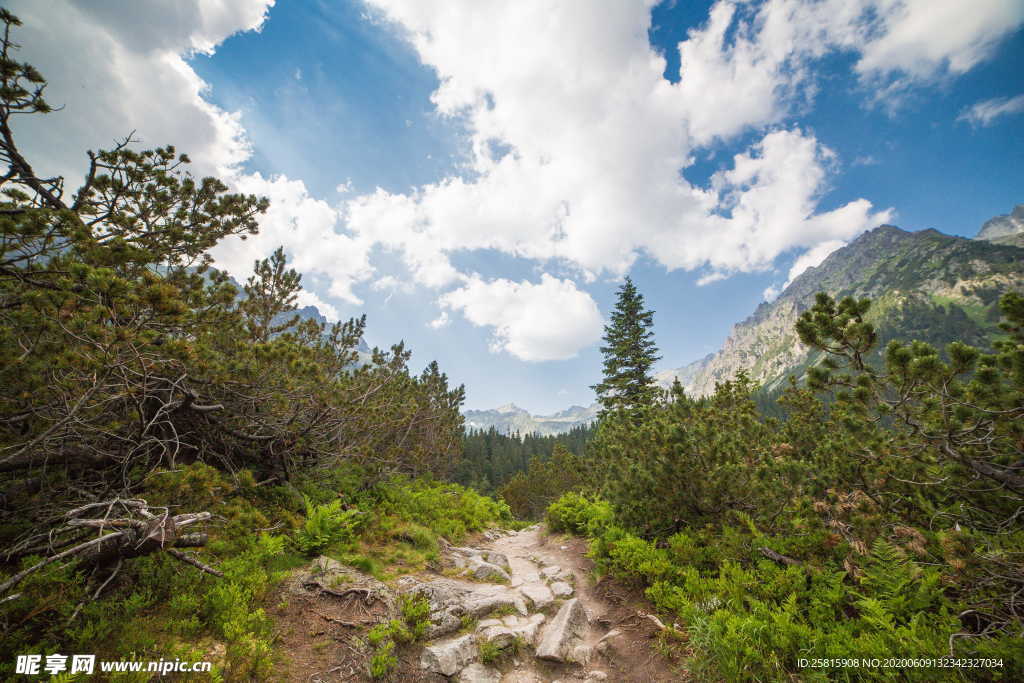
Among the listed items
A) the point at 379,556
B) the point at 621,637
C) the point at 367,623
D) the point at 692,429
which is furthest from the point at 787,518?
the point at 379,556

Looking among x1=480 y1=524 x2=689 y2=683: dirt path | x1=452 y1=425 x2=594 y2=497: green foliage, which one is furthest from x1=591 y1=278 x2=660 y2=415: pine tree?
x1=480 y1=524 x2=689 y2=683: dirt path

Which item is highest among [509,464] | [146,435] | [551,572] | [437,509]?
[146,435]

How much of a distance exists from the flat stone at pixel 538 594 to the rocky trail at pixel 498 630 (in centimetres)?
2

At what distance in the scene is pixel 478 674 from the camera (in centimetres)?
477

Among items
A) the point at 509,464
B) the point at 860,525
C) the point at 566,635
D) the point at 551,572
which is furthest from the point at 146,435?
the point at 509,464

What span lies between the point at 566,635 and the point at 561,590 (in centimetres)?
225

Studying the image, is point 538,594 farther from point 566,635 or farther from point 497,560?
point 497,560

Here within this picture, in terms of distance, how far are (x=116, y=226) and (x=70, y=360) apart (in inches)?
131

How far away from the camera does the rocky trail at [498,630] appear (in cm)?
470

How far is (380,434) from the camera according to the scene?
11234 mm

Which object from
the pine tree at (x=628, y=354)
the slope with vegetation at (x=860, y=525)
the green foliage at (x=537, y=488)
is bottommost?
the green foliage at (x=537, y=488)

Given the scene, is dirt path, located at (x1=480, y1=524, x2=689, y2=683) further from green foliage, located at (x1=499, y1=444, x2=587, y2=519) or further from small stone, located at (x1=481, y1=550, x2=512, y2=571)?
green foliage, located at (x1=499, y1=444, x2=587, y2=519)

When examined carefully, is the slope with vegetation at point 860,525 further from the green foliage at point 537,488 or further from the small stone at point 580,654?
the green foliage at point 537,488

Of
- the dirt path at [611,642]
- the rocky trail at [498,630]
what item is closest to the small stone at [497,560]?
the dirt path at [611,642]
